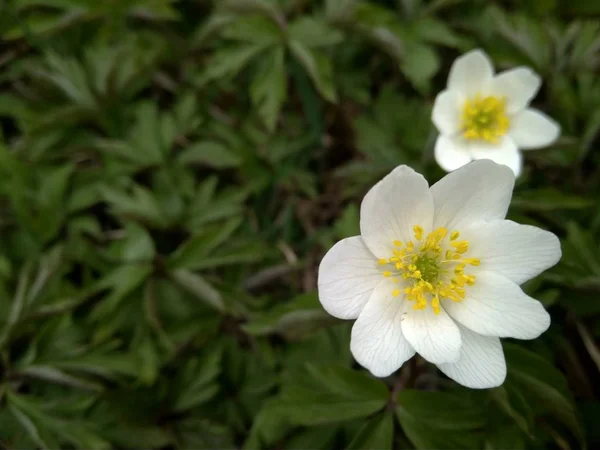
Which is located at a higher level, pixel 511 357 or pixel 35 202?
pixel 35 202

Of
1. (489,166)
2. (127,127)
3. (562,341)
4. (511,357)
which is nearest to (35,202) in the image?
(127,127)

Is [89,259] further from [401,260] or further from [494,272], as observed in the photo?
[494,272]

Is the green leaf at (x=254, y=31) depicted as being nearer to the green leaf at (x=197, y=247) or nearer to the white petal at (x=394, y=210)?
the green leaf at (x=197, y=247)

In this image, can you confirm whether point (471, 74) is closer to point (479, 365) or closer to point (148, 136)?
point (479, 365)

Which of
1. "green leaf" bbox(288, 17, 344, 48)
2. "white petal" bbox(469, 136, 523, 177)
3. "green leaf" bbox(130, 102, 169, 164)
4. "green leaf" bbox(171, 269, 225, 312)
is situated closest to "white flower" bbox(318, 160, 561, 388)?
"white petal" bbox(469, 136, 523, 177)

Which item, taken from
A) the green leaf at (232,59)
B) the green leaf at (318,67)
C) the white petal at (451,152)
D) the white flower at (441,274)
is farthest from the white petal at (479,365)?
the green leaf at (232,59)

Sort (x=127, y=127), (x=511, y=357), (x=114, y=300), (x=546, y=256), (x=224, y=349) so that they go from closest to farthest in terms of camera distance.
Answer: (x=546, y=256), (x=511, y=357), (x=114, y=300), (x=224, y=349), (x=127, y=127)
